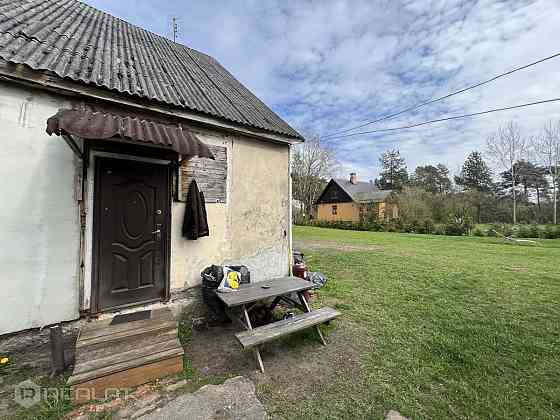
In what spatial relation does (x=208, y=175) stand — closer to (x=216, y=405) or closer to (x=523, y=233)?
(x=216, y=405)

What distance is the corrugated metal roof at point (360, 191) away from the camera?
27.6 meters

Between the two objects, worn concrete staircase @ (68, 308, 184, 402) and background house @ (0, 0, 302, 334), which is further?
background house @ (0, 0, 302, 334)

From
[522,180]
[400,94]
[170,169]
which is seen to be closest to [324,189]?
[400,94]

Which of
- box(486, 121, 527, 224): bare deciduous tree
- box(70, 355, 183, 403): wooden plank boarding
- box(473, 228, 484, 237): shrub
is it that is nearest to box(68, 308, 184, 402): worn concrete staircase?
box(70, 355, 183, 403): wooden plank boarding

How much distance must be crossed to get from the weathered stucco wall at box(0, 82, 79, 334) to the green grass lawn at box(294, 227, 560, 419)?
3148 millimetres

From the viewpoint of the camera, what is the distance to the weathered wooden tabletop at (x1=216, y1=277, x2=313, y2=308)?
298 centimetres

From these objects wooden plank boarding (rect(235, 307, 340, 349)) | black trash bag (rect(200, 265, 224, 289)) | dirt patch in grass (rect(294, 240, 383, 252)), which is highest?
black trash bag (rect(200, 265, 224, 289))

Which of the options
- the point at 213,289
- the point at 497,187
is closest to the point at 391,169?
the point at 497,187

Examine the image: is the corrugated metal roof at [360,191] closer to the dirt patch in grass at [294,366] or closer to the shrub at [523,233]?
the shrub at [523,233]

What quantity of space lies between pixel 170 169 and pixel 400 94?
1427 centimetres

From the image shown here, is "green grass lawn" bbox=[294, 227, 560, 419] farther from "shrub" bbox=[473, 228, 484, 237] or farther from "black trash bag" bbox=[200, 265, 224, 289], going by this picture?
"shrub" bbox=[473, 228, 484, 237]

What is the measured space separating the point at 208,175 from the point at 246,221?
1073 mm

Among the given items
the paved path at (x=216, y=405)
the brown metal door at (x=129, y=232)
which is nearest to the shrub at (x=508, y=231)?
the paved path at (x=216, y=405)

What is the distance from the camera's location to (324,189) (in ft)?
109
